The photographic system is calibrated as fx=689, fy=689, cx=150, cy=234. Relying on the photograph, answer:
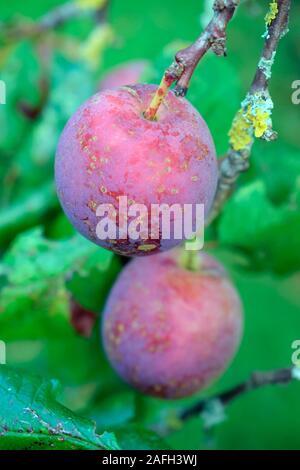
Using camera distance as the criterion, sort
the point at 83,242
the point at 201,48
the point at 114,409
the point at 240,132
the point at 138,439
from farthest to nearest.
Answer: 1. the point at 114,409
2. the point at 83,242
3. the point at 138,439
4. the point at 240,132
5. the point at 201,48

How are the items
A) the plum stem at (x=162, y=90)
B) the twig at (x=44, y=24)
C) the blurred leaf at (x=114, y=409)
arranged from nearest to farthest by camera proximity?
1. the plum stem at (x=162, y=90)
2. the blurred leaf at (x=114, y=409)
3. the twig at (x=44, y=24)

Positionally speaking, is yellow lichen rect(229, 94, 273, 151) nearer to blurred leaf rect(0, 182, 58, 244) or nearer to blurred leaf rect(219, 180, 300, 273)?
blurred leaf rect(219, 180, 300, 273)

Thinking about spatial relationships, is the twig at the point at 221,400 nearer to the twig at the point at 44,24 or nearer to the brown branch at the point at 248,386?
the brown branch at the point at 248,386

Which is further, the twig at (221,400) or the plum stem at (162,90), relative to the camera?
the twig at (221,400)

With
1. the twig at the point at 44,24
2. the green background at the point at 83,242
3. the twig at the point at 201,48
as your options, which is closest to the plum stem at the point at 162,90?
the twig at the point at 201,48

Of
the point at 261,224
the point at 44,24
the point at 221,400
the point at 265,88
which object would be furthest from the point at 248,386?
the point at 44,24

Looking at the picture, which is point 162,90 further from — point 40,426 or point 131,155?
point 40,426
